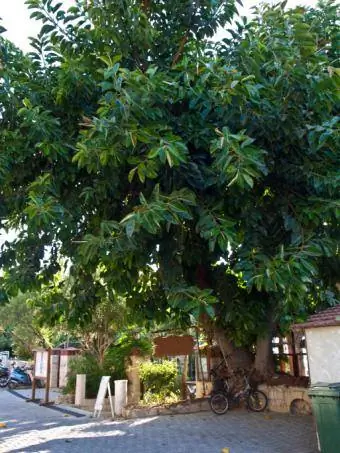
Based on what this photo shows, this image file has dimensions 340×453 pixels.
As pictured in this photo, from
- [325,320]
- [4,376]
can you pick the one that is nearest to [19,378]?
[4,376]

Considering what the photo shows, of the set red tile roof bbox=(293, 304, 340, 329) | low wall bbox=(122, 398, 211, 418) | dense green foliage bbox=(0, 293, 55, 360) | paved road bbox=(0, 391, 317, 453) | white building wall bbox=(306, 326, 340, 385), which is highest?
dense green foliage bbox=(0, 293, 55, 360)

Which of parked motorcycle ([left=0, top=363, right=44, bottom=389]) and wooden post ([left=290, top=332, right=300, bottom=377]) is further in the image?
parked motorcycle ([left=0, top=363, right=44, bottom=389])

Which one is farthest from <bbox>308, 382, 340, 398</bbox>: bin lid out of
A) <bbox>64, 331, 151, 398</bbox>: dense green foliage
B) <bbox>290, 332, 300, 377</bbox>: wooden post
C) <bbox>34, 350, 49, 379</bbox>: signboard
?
<bbox>34, 350, 49, 379</bbox>: signboard

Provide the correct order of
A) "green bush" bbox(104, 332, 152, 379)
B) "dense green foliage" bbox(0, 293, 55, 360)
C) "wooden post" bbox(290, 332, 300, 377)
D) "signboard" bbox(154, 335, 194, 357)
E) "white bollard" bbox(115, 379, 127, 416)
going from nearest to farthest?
"white bollard" bbox(115, 379, 127, 416) → "wooden post" bbox(290, 332, 300, 377) → "signboard" bbox(154, 335, 194, 357) → "green bush" bbox(104, 332, 152, 379) → "dense green foliage" bbox(0, 293, 55, 360)

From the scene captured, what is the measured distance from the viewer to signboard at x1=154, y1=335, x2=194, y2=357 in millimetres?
13727

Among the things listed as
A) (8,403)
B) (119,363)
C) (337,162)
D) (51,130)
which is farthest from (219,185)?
(8,403)

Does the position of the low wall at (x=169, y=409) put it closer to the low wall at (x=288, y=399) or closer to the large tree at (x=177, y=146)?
the low wall at (x=288, y=399)

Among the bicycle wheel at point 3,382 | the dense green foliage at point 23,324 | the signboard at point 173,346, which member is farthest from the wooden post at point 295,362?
the bicycle wheel at point 3,382

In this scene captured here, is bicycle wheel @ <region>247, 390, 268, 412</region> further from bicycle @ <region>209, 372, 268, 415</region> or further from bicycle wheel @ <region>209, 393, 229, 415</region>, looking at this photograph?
bicycle wheel @ <region>209, 393, 229, 415</region>

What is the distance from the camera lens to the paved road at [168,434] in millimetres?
7918

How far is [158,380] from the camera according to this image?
15.1m

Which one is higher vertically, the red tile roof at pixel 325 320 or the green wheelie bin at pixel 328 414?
the red tile roof at pixel 325 320

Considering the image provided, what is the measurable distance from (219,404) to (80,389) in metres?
5.17

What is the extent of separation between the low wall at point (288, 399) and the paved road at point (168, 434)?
19.4 inches
